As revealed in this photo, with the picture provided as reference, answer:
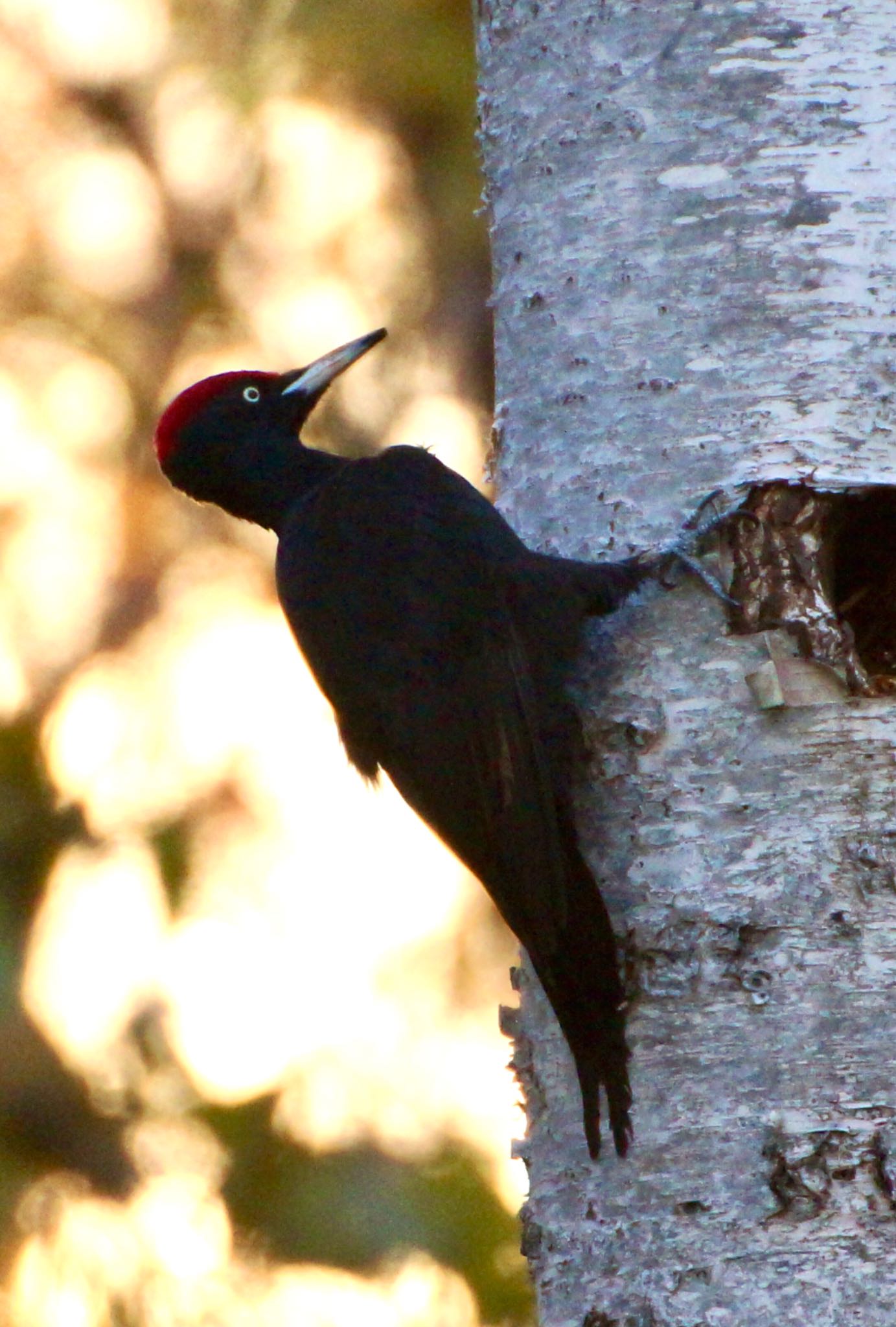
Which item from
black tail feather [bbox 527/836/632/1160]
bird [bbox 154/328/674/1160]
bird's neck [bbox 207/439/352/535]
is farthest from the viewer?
bird's neck [bbox 207/439/352/535]

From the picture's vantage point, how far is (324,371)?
389 centimetres

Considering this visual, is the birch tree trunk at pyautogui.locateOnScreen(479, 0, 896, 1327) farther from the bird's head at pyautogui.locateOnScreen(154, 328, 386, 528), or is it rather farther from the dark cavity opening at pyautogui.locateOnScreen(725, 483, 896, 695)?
the bird's head at pyautogui.locateOnScreen(154, 328, 386, 528)

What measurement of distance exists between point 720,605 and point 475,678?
1.64ft

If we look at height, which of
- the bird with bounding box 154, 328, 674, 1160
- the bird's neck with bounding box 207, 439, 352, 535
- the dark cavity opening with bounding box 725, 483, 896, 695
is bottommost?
the bird's neck with bounding box 207, 439, 352, 535

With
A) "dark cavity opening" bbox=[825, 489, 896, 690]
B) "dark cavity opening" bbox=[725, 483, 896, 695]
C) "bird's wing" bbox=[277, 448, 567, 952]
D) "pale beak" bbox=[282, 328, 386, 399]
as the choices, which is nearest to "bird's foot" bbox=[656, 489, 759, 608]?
"dark cavity opening" bbox=[725, 483, 896, 695]

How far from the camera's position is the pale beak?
3.81 m

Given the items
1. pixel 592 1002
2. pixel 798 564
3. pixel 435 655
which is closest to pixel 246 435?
pixel 435 655

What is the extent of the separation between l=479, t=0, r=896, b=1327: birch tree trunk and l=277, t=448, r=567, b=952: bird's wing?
0.13 m

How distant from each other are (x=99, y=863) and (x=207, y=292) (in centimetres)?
226

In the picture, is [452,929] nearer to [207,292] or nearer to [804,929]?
[207,292]

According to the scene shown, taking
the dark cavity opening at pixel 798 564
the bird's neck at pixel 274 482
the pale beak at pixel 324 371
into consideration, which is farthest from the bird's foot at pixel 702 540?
the pale beak at pixel 324 371

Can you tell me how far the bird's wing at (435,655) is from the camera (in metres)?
2.76

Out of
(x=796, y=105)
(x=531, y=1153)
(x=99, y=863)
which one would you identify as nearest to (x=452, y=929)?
(x=99, y=863)

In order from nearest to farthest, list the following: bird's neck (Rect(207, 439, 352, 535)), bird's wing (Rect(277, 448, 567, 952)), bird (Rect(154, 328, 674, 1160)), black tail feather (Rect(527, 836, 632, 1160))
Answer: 1. black tail feather (Rect(527, 836, 632, 1160))
2. bird (Rect(154, 328, 674, 1160))
3. bird's wing (Rect(277, 448, 567, 952))
4. bird's neck (Rect(207, 439, 352, 535))
